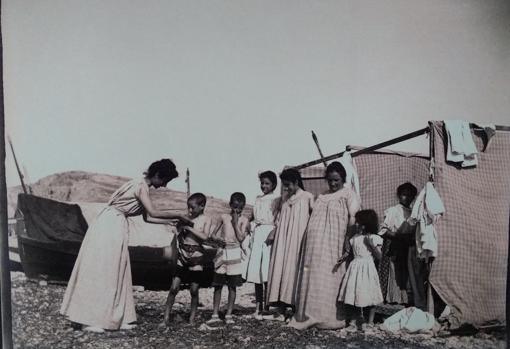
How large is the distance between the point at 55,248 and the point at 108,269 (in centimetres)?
155

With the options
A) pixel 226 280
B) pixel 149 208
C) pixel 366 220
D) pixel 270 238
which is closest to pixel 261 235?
pixel 270 238

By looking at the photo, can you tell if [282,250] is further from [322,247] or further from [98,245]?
[98,245]

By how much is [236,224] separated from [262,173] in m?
0.56

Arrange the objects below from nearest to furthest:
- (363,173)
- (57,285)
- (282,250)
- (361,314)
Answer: (361,314), (282,250), (57,285), (363,173)

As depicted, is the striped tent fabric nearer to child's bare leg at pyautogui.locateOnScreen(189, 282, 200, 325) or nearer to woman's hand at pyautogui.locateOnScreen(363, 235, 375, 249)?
woman's hand at pyautogui.locateOnScreen(363, 235, 375, 249)

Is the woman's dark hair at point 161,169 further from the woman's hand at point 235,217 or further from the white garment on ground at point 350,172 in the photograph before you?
the white garment on ground at point 350,172

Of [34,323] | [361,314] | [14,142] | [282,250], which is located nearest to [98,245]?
[34,323]

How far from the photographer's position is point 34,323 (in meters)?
3.80

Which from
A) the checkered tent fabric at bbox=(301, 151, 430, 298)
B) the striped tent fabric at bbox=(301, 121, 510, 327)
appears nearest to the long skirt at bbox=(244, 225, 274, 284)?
the checkered tent fabric at bbox=(301, 151, 430, 298)

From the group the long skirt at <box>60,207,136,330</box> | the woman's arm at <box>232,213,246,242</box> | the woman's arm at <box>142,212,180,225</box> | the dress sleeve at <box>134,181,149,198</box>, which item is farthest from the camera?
the woman's arm at <box>232,213,246,242</box>

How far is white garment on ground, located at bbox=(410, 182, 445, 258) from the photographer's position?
375 centimetres

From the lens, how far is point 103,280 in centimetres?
363

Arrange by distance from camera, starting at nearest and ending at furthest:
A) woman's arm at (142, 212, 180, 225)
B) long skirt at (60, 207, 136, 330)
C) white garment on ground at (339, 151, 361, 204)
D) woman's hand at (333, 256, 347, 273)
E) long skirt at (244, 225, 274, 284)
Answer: long skirt at (60, 207, 136, 330), woman's arm at (142, 212, 180, 225), woman's hand at (333, 256, 347, 273), long skirt at (244, 225, 274, 284), white garment on ground at (339, 151, 361, 204)

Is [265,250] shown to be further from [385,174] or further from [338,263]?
[385,174]
